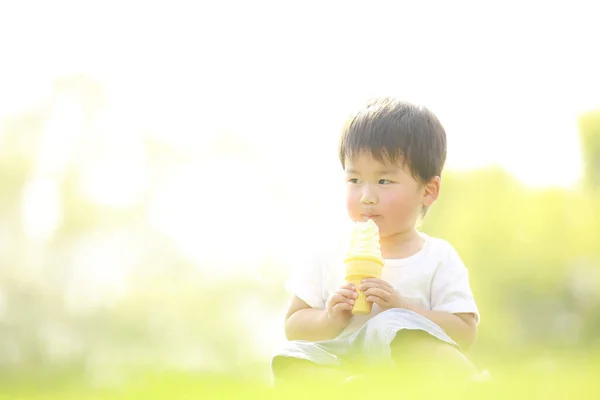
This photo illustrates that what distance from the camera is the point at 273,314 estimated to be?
10867 mm

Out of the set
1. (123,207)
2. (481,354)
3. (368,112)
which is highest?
(123,207)

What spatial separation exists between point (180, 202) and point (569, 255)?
481 centimetres

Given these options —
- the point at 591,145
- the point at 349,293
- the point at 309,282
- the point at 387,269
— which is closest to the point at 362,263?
the point at 349,293

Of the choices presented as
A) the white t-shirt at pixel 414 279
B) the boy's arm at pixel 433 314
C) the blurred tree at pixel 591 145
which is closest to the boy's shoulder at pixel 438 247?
the white t-shirt at pixel 414 279

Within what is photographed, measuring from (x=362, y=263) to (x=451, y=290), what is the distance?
15.3 inches

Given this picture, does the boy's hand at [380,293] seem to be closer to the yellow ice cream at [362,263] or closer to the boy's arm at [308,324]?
the yellow ice cream at [362,263]

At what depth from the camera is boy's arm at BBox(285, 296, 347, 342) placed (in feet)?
9.37

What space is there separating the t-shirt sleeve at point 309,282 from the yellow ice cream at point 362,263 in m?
0.29

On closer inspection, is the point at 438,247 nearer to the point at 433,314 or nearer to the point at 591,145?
the point at 433,314

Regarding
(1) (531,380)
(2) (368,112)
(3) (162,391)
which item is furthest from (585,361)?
(2) (368,112)

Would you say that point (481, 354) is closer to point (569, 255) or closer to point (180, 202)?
point (569, 255)

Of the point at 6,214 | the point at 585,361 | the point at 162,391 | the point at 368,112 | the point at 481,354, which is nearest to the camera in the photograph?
the point at 162,391

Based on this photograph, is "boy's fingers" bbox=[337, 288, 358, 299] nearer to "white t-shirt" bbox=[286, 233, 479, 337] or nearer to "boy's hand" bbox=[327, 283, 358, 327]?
"boy's hand" bbox=[327, 283, 358, 327]

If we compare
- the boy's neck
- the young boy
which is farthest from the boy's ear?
the boy's neck
